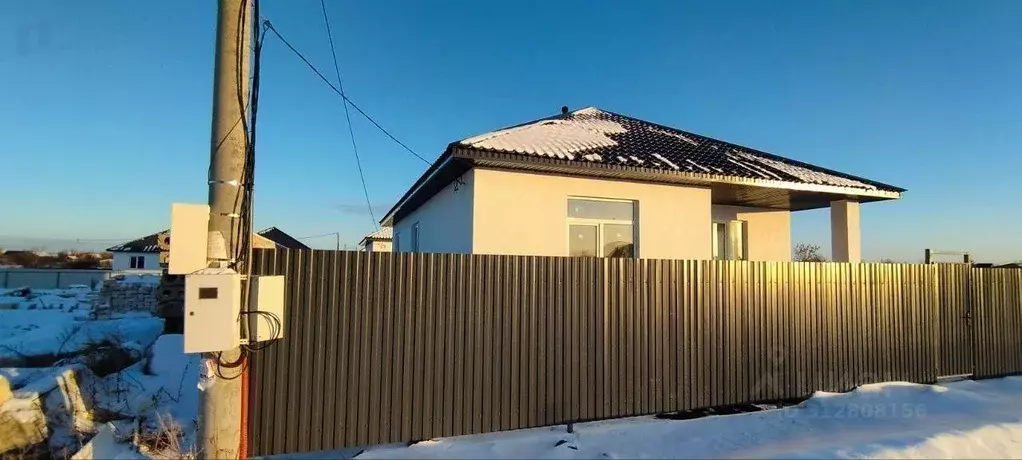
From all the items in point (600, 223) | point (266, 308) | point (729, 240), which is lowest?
point (266, 308)

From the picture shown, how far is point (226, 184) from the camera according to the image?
3965 millimetres

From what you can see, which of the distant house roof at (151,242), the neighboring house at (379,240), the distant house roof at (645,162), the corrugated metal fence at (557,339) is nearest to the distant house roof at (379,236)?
the neighboring house at (379,240)

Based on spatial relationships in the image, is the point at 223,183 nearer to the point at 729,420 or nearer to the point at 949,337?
the point at 729,420

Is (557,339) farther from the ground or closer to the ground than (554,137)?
closer to the ground

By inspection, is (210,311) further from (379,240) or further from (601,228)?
(379,240)

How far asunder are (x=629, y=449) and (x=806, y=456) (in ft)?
5.18

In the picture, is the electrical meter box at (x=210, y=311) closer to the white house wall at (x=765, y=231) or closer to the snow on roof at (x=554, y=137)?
the snow on roof at (x=554, y=137)

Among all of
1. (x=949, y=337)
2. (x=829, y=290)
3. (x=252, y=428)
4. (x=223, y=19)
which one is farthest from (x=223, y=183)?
(x=949, y=337)

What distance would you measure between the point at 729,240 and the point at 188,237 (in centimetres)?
1048

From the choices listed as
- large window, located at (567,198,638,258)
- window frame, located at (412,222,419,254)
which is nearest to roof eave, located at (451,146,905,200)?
large window, located at (567,198,638,258)

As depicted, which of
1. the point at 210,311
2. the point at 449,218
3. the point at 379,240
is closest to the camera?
the point at 210,311

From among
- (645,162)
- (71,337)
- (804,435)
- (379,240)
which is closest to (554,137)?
(645,162)

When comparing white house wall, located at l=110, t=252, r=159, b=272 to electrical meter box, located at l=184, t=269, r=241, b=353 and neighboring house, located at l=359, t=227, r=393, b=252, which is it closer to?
neighboring house, located at l=359, t=227, r=393, b=252

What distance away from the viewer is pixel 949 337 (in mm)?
7734
